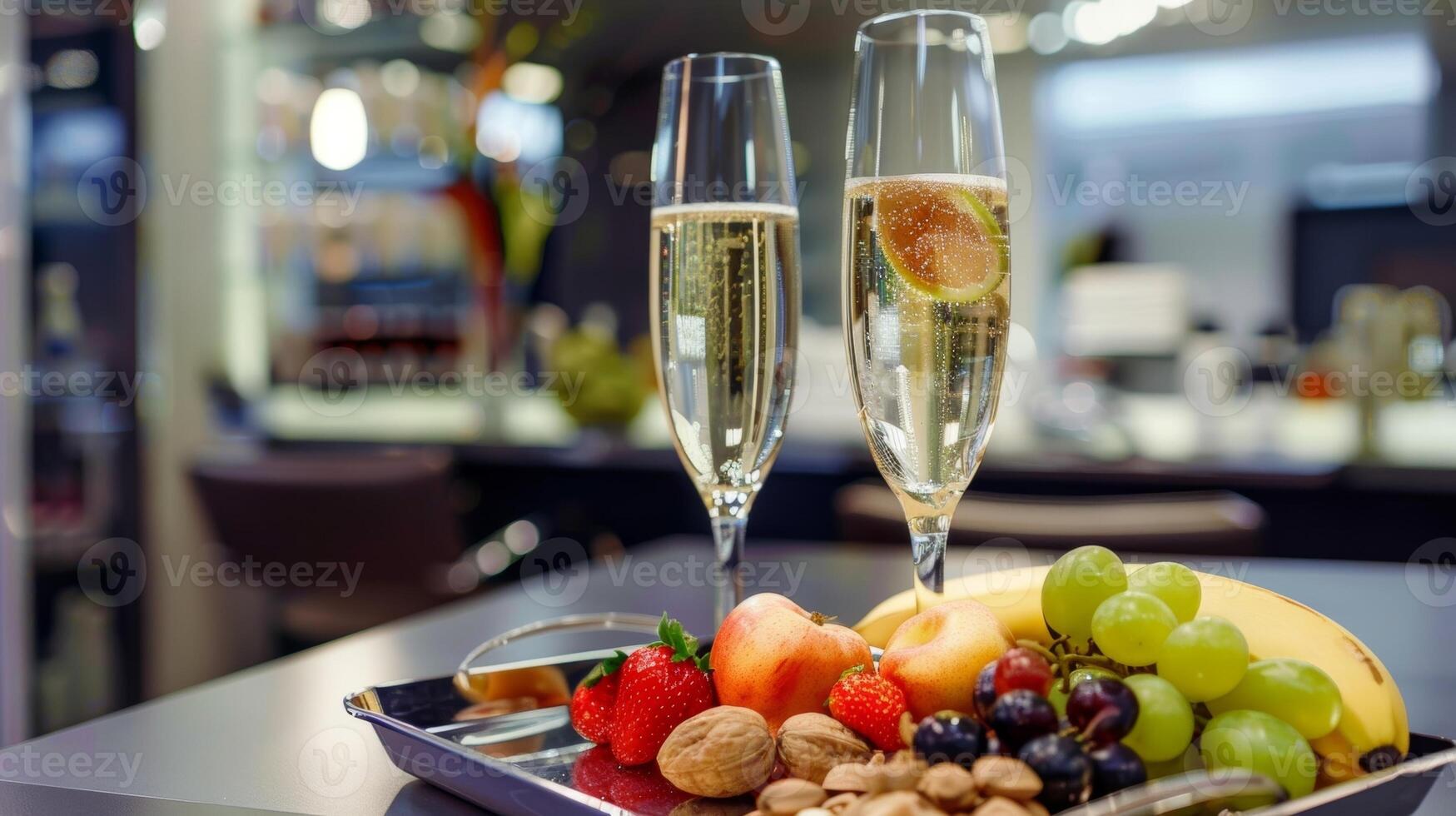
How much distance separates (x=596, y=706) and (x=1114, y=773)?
0.81 ft

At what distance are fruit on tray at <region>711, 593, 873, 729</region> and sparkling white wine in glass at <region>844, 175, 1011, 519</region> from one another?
97mm

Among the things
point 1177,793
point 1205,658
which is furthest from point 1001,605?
point 1177,793

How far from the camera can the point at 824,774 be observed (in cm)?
48

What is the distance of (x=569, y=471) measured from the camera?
3.20 m

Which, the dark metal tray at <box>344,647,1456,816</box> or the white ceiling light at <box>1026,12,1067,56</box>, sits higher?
the white ceiling light at <box>1026,12,1067,56</box>

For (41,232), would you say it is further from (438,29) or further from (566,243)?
(566,243)

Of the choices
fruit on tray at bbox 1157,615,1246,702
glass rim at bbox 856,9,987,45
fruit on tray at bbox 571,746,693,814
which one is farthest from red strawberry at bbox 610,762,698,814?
glass rim at bbox 856,9,987,45

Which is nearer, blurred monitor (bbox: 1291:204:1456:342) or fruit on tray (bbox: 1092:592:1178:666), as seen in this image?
fruit on tray (bbox: 1092:592:1178:666)

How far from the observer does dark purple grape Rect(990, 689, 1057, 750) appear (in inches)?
16.8

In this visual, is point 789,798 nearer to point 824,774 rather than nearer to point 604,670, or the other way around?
point 824,774

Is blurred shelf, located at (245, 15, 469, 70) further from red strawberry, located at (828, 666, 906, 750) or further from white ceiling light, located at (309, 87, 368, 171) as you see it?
red strawberry, located at (828, 666, 906, 750)

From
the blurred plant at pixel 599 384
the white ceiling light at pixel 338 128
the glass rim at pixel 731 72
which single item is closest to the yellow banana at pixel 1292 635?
the glass rim at pixel 731 72

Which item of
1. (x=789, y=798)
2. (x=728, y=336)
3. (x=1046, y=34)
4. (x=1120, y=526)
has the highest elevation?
(x=1046, y=34)

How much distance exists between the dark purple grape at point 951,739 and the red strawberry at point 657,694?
13 centimetres
